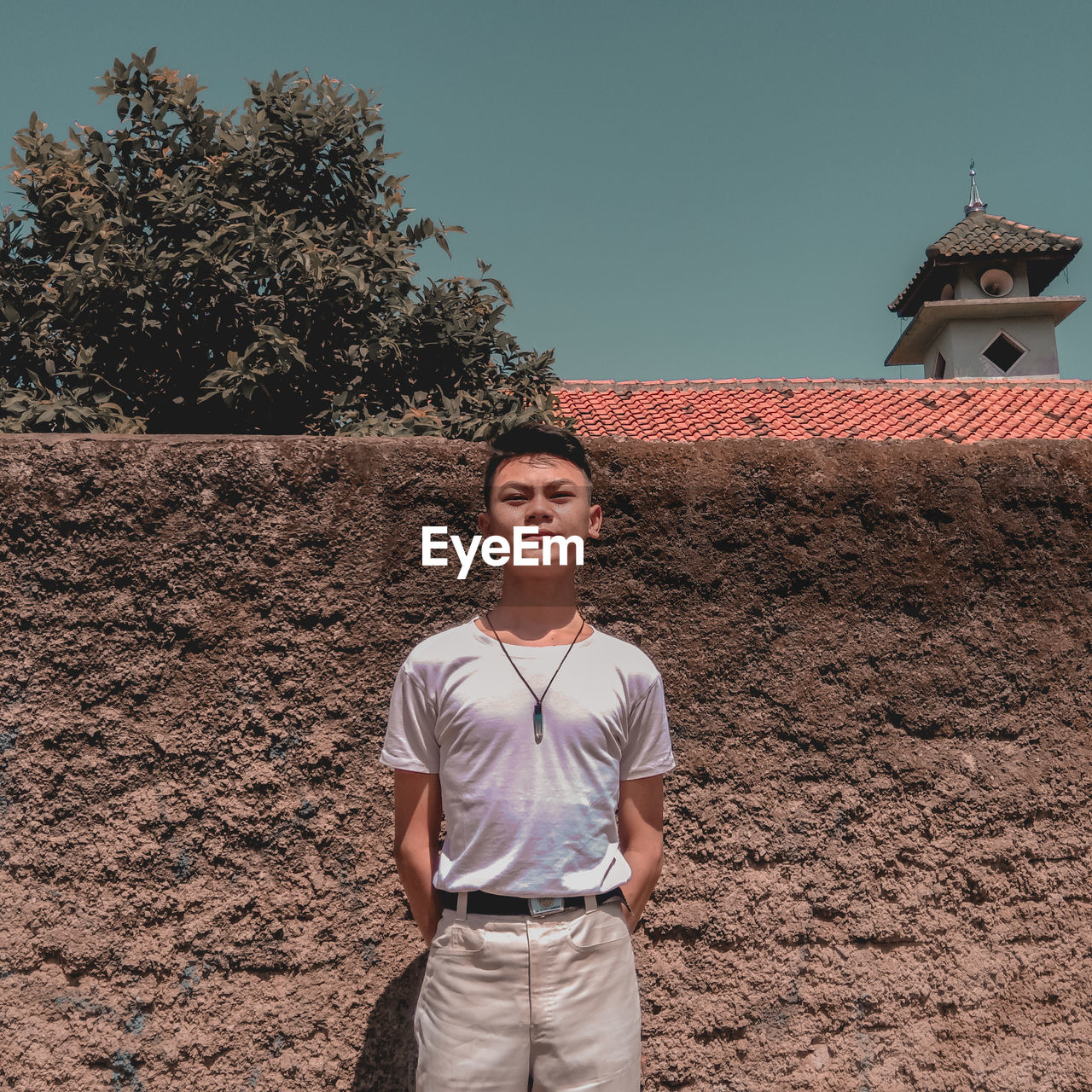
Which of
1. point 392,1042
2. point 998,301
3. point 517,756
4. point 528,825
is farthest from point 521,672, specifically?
point 998,301

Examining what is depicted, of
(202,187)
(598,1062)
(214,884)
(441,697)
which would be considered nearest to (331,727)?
(214,884)

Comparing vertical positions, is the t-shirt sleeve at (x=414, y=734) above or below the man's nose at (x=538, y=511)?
below

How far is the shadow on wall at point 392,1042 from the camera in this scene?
78.0 inches

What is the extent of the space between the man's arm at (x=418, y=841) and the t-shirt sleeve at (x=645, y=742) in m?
0.36

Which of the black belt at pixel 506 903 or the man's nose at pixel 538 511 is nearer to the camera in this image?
the black belt at pixel 506 903

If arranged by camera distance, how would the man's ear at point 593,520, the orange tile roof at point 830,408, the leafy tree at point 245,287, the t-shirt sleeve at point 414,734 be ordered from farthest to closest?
the orange tile roof at point 830,408, the leafy tree at point 245,287, the man's ear at point 593,520, the t-shirt sleeve at point 414,734

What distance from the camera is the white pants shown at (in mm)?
1392

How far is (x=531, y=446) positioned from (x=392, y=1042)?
4.78 ft

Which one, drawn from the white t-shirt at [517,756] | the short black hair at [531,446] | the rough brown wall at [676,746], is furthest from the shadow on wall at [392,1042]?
the short black hair at [531,446]

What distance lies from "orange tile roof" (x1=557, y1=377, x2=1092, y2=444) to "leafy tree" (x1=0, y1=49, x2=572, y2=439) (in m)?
5.20

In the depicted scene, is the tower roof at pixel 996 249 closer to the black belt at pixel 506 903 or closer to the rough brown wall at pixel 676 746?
the rough brown wall at pixel 676 746

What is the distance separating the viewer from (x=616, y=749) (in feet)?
4.97

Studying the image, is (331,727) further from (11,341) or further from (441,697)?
(11,341)

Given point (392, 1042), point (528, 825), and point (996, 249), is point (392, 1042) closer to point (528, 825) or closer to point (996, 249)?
point (528, 825)
